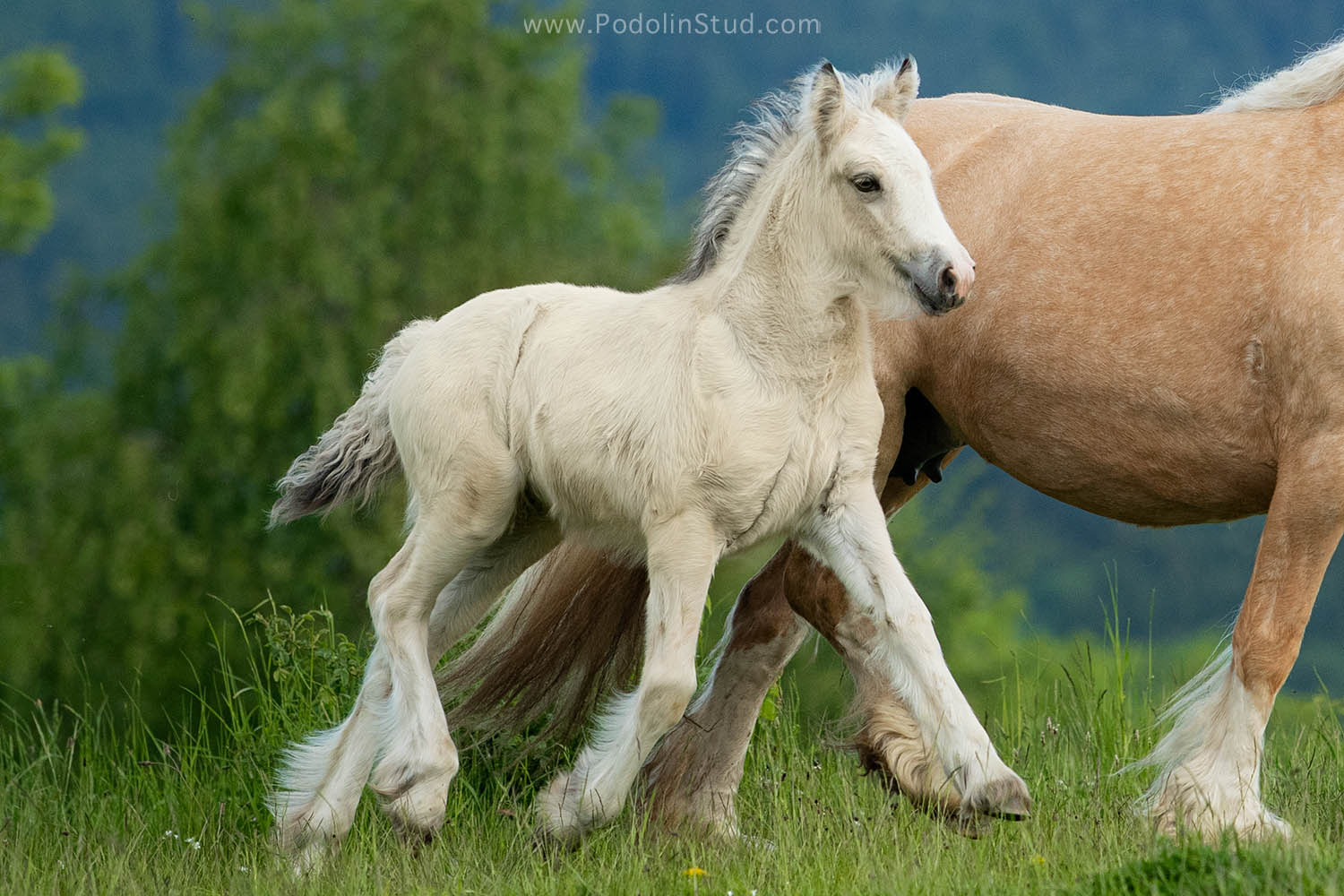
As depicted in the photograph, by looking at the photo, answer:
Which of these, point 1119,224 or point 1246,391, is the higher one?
point 1119,224

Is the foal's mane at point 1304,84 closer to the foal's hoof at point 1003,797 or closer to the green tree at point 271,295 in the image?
the foal's hoof at point 1003,797

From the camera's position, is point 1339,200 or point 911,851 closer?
point 911,851

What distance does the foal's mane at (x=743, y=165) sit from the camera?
12.2ft

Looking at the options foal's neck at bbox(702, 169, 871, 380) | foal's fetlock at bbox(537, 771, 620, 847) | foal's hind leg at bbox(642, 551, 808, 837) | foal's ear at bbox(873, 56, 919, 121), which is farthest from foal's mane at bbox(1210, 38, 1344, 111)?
foal's fetlock at bbox(537, 771, 620, 847)

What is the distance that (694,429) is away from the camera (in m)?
3.42

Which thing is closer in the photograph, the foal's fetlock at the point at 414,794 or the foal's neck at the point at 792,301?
the foal's neck at the point at 792,301

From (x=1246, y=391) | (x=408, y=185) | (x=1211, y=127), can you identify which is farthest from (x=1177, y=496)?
(x=408, y=185)

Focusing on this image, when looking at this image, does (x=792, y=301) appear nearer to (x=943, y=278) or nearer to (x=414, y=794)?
(x=943, y=278)

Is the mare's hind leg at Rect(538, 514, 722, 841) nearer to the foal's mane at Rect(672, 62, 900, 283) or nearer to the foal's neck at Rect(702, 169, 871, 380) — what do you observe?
the foal's neck at Rect(702, 169, 871, 380)

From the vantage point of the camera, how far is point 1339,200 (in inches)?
155

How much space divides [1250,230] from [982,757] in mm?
1772

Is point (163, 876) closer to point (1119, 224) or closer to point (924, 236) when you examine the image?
point (924, 236)

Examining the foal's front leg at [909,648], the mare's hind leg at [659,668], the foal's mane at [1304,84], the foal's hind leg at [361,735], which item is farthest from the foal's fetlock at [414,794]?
the foal's mane at [1304,84]

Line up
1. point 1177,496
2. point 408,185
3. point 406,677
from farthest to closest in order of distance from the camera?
point 408,185
point 1177,496
point 406,677
